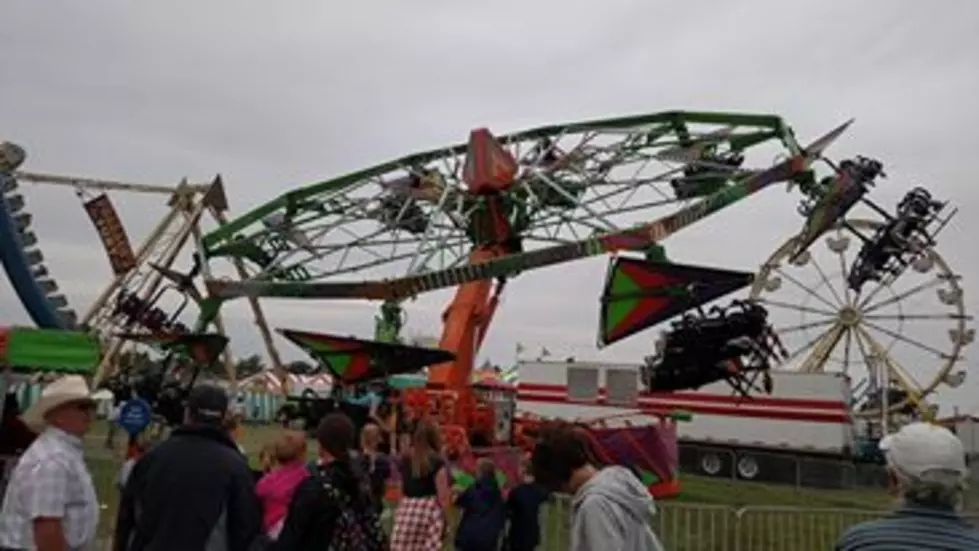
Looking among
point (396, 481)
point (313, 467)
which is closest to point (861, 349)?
point (396, 481)

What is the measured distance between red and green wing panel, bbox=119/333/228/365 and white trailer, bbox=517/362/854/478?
9229 mm

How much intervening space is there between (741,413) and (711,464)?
67.1 inches

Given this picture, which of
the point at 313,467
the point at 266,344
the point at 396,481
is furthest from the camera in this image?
the point at 266,344

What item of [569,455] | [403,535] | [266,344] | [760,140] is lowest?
[403,535]

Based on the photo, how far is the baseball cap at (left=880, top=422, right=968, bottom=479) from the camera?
3.03 metres

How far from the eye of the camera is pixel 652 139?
762 inches

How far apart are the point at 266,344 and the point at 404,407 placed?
1675cm

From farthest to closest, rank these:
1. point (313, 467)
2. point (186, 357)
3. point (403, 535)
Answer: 1. point (186, 357)
2. point (403, 535)
3. point (313, 467)

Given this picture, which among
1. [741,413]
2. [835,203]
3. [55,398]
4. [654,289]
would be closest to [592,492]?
[55,398]

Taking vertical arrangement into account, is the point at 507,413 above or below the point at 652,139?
below

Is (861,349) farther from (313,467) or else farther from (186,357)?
(313,467)

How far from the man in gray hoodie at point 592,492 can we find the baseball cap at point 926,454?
3.72 feet

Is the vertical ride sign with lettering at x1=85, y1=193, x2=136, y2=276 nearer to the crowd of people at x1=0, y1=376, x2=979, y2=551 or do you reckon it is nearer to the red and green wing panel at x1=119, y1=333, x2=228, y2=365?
the red and green wing panel at x1=119, y1=333, x2=228, y2=365

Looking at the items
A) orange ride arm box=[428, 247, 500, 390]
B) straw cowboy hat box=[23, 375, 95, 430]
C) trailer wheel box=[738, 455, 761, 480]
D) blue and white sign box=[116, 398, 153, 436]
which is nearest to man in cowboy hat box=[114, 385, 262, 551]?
straw cowboy hat box=[23, 375, 95, 430]
